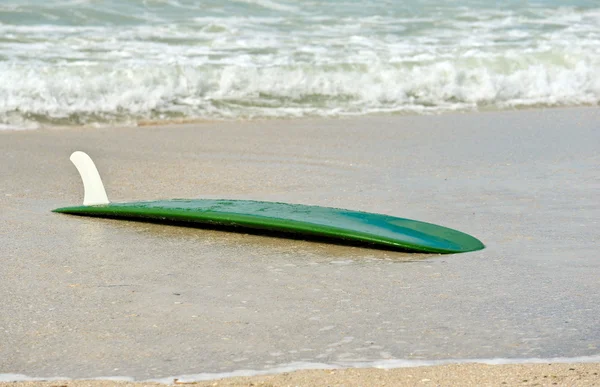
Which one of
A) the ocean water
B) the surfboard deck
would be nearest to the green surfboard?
the surfboard deck

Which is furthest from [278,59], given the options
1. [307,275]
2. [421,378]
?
[421,378]

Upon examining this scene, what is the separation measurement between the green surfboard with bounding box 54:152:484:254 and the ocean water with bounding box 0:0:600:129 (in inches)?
113

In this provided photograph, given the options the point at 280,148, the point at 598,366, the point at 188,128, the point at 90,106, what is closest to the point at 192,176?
the point at 280,148

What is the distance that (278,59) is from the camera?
26.9 ft

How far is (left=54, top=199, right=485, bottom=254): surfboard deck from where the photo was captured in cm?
318

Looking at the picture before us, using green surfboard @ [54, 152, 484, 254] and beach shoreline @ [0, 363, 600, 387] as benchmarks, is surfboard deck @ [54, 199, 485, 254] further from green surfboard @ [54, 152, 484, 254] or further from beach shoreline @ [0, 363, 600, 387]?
beach shoreline @ [0, 363, 600, 387]

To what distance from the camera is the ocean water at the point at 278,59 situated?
6898 millimetres

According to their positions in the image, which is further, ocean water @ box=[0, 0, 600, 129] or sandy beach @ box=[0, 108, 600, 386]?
ocean water @ box=[0, 0, 600, 129]

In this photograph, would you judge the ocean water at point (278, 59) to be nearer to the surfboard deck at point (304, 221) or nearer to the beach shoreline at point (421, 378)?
the surfboard deck at point (304, 221)

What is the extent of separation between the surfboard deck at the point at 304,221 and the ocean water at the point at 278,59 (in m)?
2.87

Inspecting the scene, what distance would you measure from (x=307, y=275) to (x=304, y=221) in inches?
17.5

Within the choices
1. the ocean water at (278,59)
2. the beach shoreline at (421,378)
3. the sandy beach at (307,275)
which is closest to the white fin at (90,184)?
→ the sandy beach at (307,275)

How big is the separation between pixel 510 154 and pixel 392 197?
4.03ft

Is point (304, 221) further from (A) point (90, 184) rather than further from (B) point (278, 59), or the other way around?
(B) point (278, 59)
